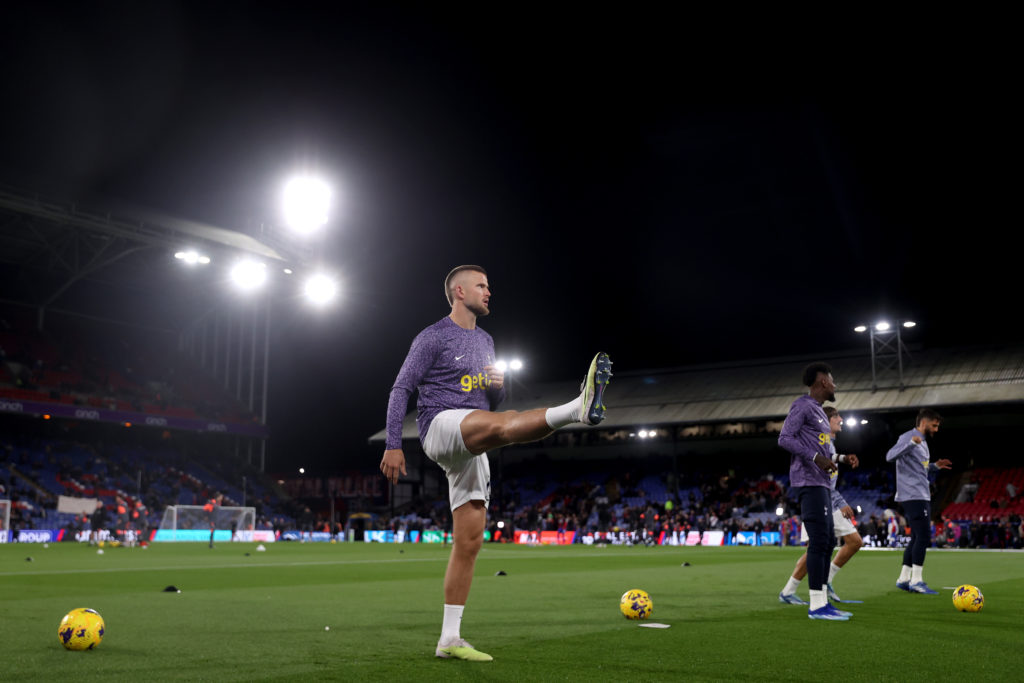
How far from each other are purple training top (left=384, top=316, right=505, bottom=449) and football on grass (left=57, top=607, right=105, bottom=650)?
96.2 inches

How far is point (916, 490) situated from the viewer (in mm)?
10578

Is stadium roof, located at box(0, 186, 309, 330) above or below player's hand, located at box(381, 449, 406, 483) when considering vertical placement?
above

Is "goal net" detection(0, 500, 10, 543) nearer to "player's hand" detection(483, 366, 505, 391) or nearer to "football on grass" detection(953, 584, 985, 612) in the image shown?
"player's hand" detection(483, 366, 505, 391)

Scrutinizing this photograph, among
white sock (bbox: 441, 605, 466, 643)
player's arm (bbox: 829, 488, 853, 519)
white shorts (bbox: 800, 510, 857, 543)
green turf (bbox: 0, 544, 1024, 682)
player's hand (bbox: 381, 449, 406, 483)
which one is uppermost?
player's hand (bbox: 381, 449, 406, 483)

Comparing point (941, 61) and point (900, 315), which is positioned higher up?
point (941, 61)

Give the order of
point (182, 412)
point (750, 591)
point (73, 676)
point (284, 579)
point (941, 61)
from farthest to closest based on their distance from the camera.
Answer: point (182, 412) < point (941, 61) < point (284, 579) < point (750, 591) < point (73, 676)

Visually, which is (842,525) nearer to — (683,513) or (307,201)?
(683,513)

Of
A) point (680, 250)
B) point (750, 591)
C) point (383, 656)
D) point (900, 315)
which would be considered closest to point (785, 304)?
point (900, 315)

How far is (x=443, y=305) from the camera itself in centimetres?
4294

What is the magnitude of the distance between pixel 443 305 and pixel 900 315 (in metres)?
21.7

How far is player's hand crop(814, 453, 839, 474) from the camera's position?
7.46m

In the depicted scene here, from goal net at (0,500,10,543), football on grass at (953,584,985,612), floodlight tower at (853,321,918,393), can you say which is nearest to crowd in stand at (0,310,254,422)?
goal net at (0,500,10,543)

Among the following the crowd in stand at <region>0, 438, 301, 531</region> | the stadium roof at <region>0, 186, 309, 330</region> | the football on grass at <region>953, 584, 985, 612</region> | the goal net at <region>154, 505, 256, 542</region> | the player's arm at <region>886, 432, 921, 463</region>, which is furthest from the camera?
the goal net at <region>154, 505, 256, 542</region>

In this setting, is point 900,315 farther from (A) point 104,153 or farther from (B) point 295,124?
(A) point 104,153
